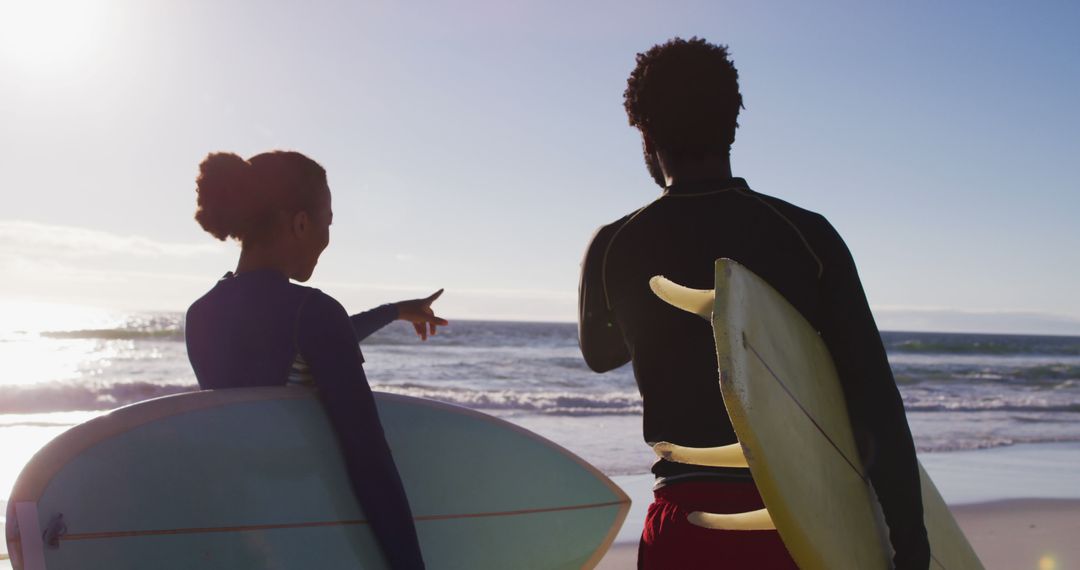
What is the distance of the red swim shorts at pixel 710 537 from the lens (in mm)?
1354

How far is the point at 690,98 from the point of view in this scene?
57.2 inches

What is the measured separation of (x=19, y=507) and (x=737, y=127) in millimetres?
1568

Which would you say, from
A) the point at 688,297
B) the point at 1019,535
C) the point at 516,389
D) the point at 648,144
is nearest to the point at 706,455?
the point at 688,297

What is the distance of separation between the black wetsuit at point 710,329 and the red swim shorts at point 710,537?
2cm

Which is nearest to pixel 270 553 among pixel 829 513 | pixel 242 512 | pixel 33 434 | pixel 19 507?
pixel 242 512

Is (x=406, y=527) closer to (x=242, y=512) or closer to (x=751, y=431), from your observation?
(x=242, y=512)

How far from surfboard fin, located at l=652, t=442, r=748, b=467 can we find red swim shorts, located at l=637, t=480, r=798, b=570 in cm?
7

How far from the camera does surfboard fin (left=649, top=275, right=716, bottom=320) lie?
3.76 ft

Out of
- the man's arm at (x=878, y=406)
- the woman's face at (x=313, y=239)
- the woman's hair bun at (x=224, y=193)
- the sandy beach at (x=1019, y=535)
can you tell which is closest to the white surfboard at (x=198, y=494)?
the woman's face at (x=313, y=239)

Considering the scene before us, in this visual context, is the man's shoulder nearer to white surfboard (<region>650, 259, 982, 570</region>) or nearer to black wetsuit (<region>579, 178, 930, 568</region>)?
black wetsuit (<region>579, 178, 930, 568</region>)

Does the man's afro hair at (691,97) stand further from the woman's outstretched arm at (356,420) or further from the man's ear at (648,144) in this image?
the woman's outstretched arm at (356,420)

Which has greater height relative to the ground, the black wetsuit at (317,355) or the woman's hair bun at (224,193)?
the woman's hair bun at (224,193)

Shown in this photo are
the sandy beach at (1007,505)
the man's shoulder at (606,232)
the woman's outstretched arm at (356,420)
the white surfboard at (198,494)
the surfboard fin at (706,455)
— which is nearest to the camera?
the surfboard fin at (706,455)

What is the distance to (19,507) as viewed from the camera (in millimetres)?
1750
